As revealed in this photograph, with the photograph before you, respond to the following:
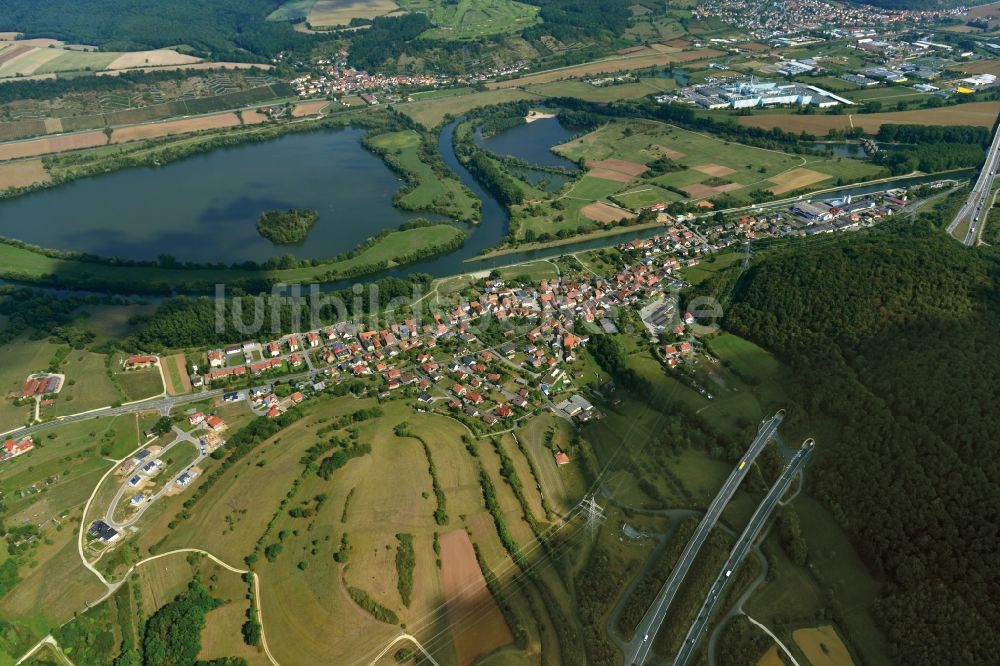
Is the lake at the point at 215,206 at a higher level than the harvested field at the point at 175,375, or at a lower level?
higher

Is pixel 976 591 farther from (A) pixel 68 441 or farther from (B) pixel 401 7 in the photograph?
(B) pixel 401 7

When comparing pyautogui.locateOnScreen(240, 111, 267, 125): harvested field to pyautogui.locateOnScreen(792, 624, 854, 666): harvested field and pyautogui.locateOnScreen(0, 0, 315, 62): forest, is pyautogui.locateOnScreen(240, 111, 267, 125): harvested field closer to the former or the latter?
pyautogui.locateOnScreen(0, 0, 315, 62): forest

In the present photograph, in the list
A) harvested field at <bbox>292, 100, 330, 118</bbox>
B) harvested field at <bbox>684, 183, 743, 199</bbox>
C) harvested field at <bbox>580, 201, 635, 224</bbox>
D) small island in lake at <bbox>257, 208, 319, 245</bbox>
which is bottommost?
small island in lake at <bbox>257, 208, 319, 245</bbox>

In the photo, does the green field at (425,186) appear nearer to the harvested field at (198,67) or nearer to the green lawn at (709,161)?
the green lawn at (709,161)

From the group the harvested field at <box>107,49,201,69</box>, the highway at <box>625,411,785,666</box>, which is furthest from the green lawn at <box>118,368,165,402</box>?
the harvested field at <box>107,49,201,69</box>

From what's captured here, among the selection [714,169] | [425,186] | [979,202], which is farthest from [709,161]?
[425,186]

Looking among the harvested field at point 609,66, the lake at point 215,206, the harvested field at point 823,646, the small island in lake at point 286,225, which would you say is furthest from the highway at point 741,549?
the harvested field at point 609,66

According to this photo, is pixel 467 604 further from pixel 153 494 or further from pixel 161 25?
pixel 161 25
